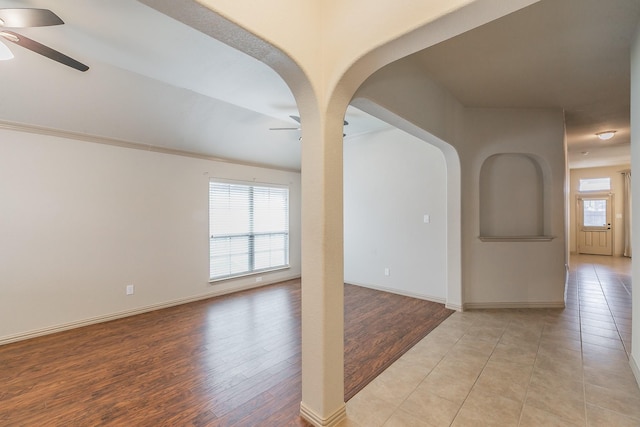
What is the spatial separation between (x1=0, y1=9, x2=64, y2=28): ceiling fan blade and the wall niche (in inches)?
190

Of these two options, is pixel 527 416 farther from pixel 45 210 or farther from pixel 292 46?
pixel 45 210

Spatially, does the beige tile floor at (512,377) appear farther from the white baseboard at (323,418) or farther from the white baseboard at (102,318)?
the white baseboard at (102,318)

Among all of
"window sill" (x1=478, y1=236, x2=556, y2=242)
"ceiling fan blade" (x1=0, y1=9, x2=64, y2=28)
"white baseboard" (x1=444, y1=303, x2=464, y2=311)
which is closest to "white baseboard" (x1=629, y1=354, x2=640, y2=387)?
"white baseboard" (x1=444, y1=303, x2=464, y2=311)

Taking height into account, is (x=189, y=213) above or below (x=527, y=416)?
above

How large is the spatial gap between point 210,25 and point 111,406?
259cm

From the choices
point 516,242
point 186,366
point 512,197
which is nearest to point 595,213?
point 512,197

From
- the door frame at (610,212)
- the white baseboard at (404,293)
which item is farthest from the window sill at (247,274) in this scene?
the door frame at (610,212)

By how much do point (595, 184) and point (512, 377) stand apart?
949 cm

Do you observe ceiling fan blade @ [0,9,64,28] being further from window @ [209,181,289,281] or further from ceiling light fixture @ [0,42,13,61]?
window @ [209,181,289,281]

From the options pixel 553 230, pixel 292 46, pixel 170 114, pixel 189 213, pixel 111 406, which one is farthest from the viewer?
pixel 189 213

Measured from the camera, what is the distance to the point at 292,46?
5.30 ft

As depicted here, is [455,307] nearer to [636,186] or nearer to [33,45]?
[636,186]

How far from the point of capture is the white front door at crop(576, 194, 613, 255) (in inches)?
332

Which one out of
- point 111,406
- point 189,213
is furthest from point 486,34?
point 189,213
